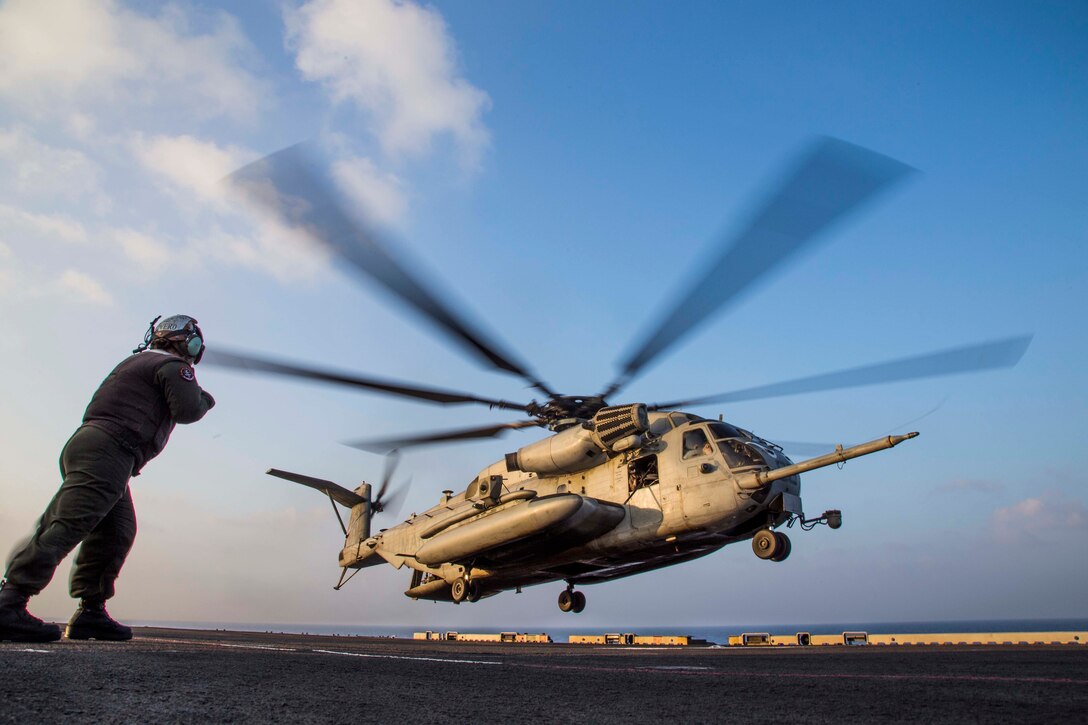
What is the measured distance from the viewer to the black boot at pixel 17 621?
4.30 metres

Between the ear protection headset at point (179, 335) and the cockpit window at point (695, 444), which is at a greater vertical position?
the cockpit window at point (695, 444)

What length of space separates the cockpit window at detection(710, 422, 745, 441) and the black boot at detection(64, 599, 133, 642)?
9.25 meters

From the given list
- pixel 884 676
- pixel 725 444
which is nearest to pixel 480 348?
pixel 725 444

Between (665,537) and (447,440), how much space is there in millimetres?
4401

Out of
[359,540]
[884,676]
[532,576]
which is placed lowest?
[884,676]

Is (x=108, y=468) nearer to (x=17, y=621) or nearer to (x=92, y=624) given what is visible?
(x=17, y=621)

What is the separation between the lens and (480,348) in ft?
32.8

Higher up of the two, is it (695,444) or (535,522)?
(695,444)

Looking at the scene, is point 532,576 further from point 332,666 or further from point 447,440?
point 332,666

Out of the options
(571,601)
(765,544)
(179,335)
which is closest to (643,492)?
(765,544)

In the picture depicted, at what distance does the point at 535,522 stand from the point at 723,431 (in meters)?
3.75

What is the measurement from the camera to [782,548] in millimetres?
10945

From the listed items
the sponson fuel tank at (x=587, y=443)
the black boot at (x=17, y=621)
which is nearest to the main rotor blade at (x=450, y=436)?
the sponson fuel tank at (x=587, y=443)

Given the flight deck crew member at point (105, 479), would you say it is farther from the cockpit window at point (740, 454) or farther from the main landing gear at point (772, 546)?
the main landing gear at point (772, 546)
